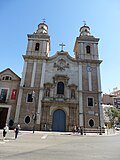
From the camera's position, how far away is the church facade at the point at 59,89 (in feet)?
89.8

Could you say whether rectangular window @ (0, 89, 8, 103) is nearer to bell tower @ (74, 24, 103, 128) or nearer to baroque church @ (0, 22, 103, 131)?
baroque church @ (0, 22, 103, 131)

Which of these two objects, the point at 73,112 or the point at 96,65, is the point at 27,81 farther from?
the point at 96,65

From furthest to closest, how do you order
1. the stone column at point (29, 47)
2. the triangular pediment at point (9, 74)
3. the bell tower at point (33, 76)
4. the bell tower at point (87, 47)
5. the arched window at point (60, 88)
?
the bell tower at point (87, 47) → the stone column at point (29, 47) → the triangular pediment at point (9, 74) → the arched window at point (60, 88) → the bell tower at point (33, 76)

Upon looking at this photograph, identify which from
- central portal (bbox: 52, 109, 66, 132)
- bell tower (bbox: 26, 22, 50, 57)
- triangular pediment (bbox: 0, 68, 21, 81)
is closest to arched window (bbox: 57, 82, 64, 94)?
central portal (bbox: 52, 109, 66, 132)

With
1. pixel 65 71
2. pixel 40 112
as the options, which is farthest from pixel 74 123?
pixel 65 71

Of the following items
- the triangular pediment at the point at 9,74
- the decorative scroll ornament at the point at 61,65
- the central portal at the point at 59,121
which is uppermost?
the decorative scroll ornament at the point at 61,65

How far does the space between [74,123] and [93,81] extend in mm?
9519

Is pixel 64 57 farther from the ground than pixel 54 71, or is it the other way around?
pixel 64 57

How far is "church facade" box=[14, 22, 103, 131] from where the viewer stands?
2736 centimetres

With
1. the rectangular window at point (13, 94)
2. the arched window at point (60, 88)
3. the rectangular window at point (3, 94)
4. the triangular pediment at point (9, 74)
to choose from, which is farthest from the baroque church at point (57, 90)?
the rectangular window at point (3, 94)

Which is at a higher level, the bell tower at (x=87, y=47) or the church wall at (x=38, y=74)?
the bell tower at (x=87, y=47)

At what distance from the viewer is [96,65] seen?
32.6m

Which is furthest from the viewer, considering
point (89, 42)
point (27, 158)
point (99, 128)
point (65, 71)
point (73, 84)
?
point (89, 42)

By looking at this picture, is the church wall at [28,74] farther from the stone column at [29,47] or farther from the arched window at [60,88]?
the arched window at [60,88]
